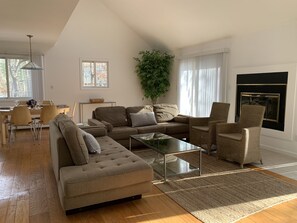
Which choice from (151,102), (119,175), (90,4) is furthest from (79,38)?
(119,175)

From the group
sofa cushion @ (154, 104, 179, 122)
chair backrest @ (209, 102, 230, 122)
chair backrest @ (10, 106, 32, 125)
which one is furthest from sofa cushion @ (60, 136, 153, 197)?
chair backrest @ (10, 106, 32, 125)

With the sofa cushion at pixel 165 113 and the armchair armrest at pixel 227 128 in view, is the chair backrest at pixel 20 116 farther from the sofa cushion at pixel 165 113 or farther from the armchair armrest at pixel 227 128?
the armchair armrest at pixel 227 128

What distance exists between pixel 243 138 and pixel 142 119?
6.70ft

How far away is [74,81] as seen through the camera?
7.25m

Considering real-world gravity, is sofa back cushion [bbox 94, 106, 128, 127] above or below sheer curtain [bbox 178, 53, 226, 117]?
below

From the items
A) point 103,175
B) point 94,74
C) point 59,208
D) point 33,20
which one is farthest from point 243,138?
point 94,74

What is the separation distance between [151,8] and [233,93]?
293cm

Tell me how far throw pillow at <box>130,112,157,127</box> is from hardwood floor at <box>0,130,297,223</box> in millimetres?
1947

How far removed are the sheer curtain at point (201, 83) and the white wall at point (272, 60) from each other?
10.8 inches

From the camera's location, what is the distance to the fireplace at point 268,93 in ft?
14.2

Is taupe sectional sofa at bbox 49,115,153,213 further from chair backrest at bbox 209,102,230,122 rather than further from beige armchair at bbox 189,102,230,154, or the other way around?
chair backrest at bbox 209,102,230,122

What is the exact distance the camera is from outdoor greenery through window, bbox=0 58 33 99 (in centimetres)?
Answer: 651

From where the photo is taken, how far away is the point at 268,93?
4.56 m

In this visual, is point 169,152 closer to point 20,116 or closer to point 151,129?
point 151,129
